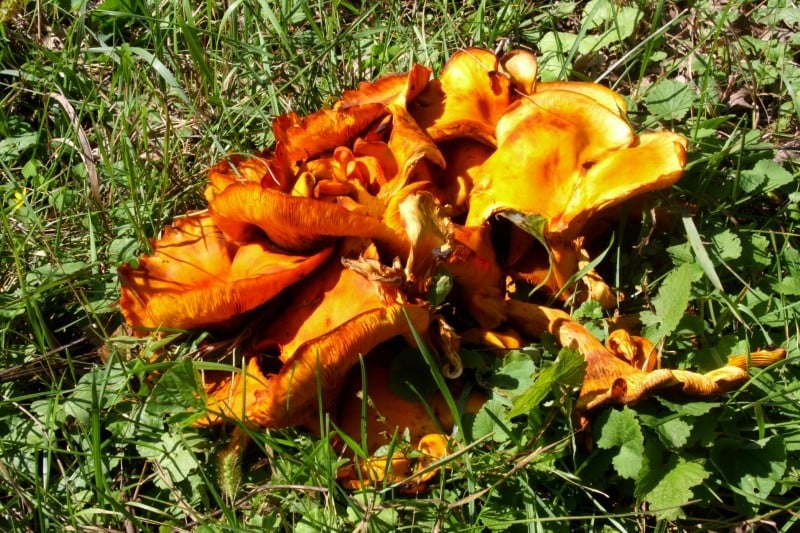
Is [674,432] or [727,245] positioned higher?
A: [727,245]

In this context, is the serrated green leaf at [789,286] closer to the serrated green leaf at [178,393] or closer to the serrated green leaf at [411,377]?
the serrated green leaf at [411,377]

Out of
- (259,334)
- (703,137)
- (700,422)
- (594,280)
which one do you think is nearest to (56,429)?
(259,334)

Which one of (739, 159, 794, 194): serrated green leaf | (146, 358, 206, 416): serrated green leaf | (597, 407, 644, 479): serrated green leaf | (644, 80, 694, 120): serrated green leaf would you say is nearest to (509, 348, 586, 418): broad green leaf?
(597, 407, 644, 479): serrated green leaf

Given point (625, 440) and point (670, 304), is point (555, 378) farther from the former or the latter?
point (670, 304)

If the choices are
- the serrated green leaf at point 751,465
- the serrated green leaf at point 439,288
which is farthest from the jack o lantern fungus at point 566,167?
the serrated green leaf at point 751,465

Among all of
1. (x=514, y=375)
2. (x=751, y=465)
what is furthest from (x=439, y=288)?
(x=751, y=465)

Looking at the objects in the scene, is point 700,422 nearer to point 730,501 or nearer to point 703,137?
point 730,501
